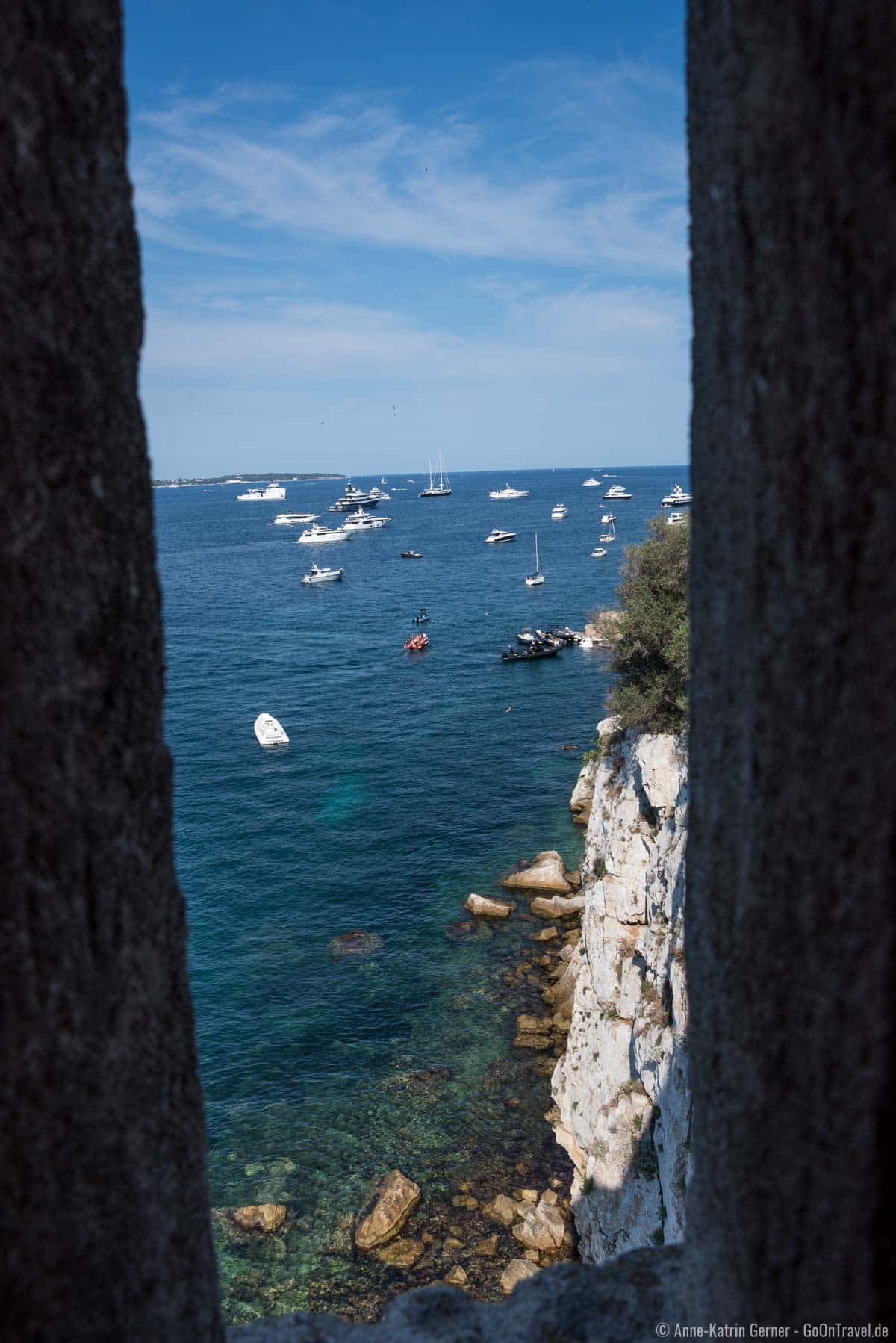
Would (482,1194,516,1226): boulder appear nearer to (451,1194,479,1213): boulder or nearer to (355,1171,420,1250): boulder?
(451,1194,479,1213): boulder

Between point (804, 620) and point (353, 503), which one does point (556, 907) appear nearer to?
point (804, 620)

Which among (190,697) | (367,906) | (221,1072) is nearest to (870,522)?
(221,1072)

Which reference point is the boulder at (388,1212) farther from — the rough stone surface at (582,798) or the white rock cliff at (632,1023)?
the rough stone surface at (582,798)

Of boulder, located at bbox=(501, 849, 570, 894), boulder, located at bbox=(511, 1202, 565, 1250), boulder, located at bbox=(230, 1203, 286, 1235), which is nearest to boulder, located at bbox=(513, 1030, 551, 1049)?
boulder, located at bbox=(511, 1202, 565, 1250)

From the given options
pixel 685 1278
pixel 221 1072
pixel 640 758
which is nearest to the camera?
pixel 685 1278

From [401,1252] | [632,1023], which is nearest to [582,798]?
[632,1023]

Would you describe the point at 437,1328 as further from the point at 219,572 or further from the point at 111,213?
the point at 219,572
